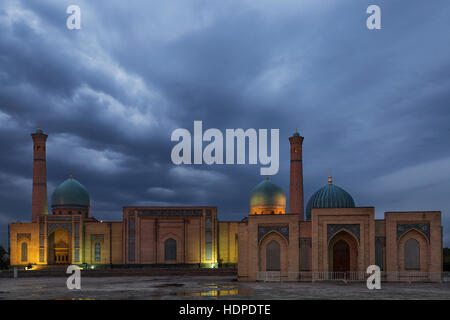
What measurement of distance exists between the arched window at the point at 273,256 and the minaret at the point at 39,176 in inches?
1241

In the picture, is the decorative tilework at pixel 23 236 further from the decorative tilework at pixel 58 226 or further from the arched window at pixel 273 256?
the arched window at pixel 273 256

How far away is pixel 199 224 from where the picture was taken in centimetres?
4725

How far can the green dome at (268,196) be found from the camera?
4912cm

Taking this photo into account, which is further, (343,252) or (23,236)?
(23,236)

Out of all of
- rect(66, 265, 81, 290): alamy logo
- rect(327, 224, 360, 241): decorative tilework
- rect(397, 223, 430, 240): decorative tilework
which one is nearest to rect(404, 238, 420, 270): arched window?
rect(397, 223, 430, 240): decorative tilework

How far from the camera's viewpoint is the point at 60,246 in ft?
160

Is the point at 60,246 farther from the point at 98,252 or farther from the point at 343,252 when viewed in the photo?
the point at 343,252

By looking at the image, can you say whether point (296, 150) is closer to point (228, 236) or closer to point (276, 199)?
point (276, 199)

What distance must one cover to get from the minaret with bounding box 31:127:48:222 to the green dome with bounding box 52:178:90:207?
4.22ft


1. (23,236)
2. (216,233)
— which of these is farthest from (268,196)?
(23,236)

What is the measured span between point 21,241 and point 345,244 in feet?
114

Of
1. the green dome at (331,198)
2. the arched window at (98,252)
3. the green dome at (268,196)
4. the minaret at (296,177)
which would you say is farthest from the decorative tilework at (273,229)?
the arched window at (98,252)

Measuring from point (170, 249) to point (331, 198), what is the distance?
18284mm

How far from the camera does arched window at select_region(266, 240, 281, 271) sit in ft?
101
